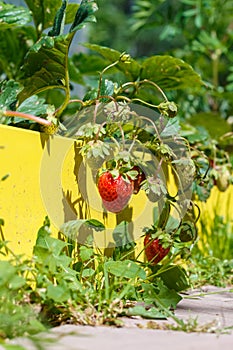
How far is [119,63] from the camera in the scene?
199 cm

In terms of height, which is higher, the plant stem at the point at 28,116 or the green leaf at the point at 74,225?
the plant stem at the point at 28,116

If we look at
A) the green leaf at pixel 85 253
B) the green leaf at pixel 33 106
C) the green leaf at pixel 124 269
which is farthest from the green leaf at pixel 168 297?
the green leaf at pixel 33 106

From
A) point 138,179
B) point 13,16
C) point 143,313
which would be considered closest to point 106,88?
point 138,179

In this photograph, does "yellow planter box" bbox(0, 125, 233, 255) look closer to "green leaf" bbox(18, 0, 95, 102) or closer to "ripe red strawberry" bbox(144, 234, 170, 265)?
"ripe red strawberry" bbox(144, 234, 170, 265)

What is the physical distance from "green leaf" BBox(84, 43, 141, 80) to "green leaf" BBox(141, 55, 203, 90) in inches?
1.0

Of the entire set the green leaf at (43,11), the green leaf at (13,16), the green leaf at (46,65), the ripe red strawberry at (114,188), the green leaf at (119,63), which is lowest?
the ripe red strawberry at (114,188)

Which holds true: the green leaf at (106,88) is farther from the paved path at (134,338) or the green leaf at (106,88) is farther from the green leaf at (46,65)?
the paved path at (134,338)

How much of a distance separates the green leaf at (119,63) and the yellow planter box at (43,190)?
0.51 m

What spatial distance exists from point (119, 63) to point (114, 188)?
0.69 metres

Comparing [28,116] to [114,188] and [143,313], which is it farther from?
[143,313]

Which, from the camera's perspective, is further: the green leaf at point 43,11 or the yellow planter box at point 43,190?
the green leaf at point 43,11

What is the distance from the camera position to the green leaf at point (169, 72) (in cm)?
197

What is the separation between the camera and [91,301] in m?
1.24

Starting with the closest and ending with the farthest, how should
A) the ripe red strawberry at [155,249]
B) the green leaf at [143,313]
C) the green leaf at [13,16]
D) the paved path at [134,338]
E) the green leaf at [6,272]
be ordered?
the paved path at [134,338]
the green leaf at [6,272]
the green leaf at [143,313]
the ripe red strawberry at [155,249]
the green leaf at [13,16]
